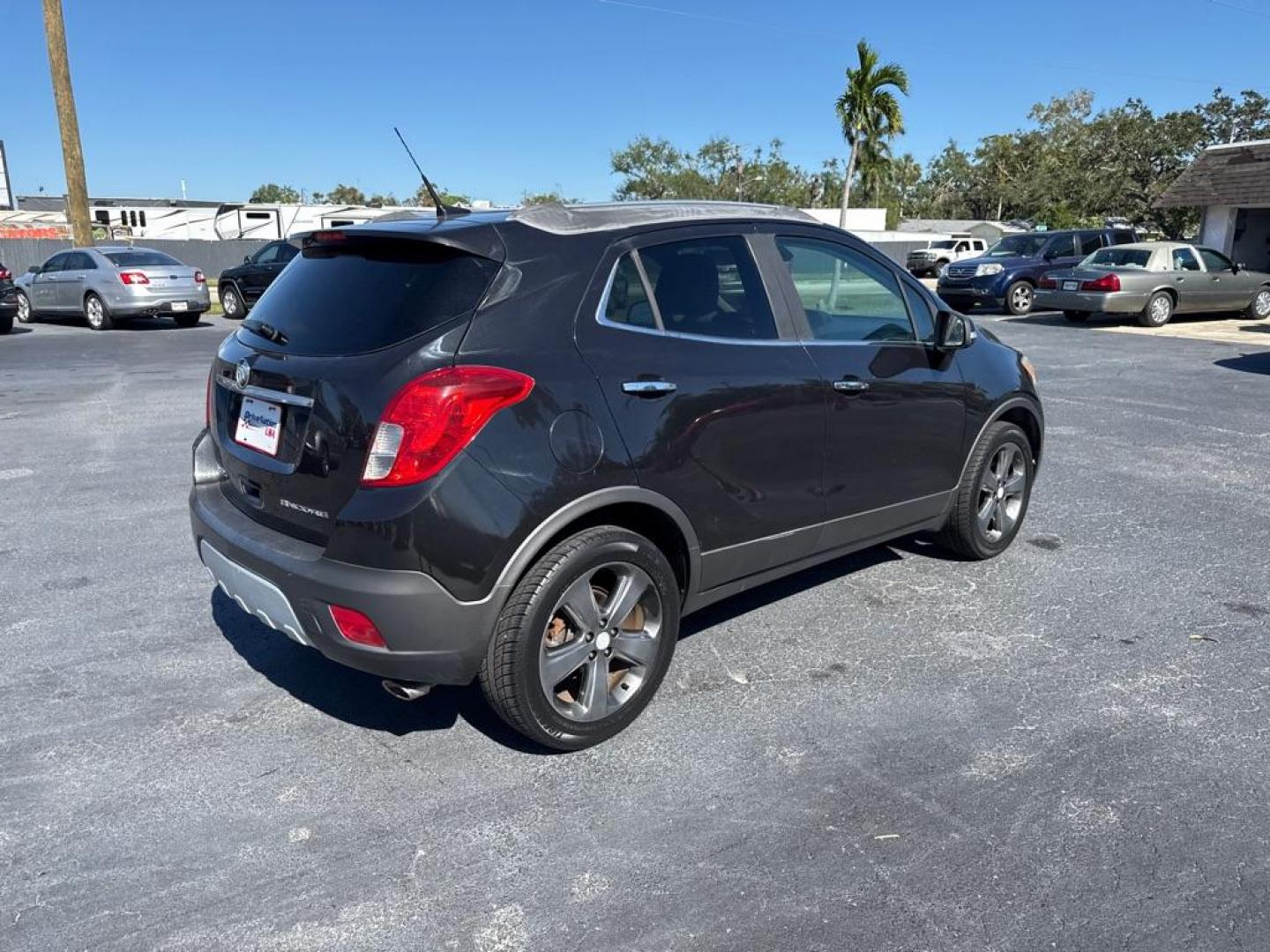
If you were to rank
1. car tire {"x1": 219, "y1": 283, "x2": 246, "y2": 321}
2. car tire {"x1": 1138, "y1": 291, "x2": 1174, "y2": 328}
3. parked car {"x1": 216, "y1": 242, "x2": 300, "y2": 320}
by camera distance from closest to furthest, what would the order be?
car tire {"x1": 1138, "y1": 291, "x2": 1174, "y2": 328} < parked car {"x1": 216, "y1": 242, "x2": 300, "y2": 320} < car tire {"x1": 219, "y1": 283, "x2": 246, "y2": 321}

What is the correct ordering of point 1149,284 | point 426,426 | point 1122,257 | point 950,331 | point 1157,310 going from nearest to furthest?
point 426,426, point 950,331, point 1149,284, point 1157,310, point 1122,257

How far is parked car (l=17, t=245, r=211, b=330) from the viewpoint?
1728 centimetres

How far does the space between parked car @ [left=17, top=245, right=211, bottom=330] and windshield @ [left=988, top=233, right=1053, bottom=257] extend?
16.7 meters

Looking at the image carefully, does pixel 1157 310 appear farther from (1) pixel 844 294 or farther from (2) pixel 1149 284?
(1) pixel 844 294

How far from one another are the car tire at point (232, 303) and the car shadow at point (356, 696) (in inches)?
706

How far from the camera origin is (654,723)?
3.60 metres

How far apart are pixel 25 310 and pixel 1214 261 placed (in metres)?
23.7

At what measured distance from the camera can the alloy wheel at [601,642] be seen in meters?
3.25

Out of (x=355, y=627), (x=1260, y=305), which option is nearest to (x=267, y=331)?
(x=355, y=627)

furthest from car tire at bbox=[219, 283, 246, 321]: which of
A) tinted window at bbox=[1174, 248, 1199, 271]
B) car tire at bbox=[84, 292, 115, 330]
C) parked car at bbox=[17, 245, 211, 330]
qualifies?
tinted window at bbox=[1174, 248, 1199, 271]

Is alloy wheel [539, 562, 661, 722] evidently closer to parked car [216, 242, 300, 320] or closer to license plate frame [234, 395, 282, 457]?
license plate frame [234, 395, 282, 457]

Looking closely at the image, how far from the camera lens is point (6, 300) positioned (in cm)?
1659

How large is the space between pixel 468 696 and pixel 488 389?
4.71ft

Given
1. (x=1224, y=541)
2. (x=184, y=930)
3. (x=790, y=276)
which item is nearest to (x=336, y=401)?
(x=184, y=930)
